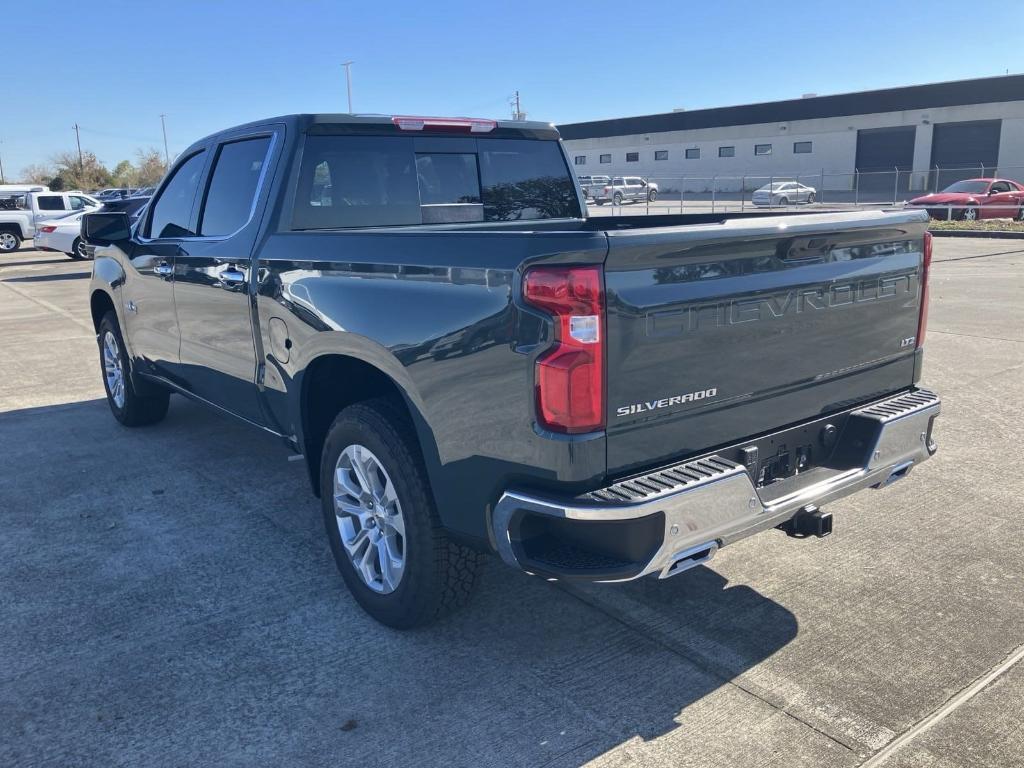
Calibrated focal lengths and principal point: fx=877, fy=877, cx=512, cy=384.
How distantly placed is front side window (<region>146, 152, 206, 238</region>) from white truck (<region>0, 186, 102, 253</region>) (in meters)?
22.1

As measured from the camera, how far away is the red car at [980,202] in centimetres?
2675

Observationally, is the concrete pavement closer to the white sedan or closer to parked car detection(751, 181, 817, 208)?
the white sedan

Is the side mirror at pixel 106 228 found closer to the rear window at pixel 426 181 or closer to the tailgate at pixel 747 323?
the rear window at pixel 426 181

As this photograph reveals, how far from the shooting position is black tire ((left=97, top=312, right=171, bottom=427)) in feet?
20.5

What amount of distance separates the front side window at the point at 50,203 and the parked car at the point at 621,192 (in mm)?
27564

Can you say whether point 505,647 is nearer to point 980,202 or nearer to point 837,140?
point 980,202

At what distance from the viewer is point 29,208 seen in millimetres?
26641

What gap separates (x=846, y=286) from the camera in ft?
10.8

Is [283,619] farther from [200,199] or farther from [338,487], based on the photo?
[200,199]

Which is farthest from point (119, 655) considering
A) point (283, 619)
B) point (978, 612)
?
point (978, 612)

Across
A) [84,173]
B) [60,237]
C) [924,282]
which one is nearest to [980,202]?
[60,237]

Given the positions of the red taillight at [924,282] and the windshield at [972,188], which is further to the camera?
the windshield at [972,188]

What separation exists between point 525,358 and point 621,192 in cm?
4504

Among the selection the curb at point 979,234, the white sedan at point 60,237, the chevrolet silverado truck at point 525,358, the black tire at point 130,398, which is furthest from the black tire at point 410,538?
the curb at point 979,234
